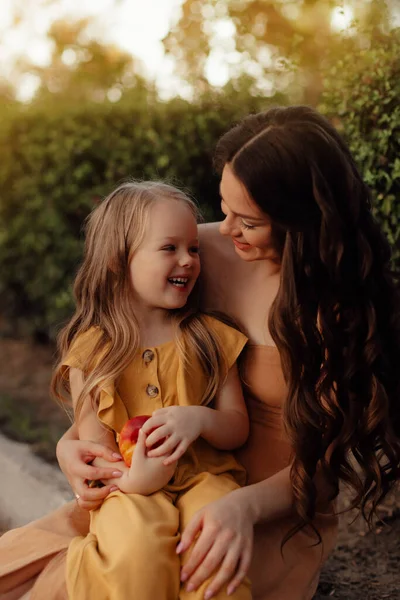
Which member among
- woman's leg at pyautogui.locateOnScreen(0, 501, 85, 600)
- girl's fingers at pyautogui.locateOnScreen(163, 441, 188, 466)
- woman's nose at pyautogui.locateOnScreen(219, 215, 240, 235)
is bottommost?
woman's leg at pyautogui.locateOnScreen(0, 501, 85, 600)

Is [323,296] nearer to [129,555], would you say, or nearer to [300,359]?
[300,359]

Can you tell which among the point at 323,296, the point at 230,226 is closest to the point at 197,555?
the point at 323,296

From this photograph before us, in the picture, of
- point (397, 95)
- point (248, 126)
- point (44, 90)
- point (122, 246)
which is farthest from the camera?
point (44, 90)

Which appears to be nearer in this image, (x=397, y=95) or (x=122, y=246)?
(x=122, y=246)

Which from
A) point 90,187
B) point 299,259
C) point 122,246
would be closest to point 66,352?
point 122,246

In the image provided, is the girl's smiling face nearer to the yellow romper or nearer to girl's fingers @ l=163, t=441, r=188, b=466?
the yellow romper

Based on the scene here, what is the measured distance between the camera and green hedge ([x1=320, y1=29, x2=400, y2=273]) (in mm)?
3443

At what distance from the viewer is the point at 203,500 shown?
6.59 feet

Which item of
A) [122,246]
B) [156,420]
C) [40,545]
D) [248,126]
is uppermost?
[248,126]

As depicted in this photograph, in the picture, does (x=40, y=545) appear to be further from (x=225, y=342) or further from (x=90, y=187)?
(x=90, y=187)

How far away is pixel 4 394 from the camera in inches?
224

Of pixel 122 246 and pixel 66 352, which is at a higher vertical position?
pixel 122 246

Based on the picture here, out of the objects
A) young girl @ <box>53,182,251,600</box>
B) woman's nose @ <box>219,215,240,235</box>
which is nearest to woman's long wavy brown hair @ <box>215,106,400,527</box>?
woman's nose @ <box>219,215,240,235</box>

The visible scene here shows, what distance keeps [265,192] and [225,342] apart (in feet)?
1.69
